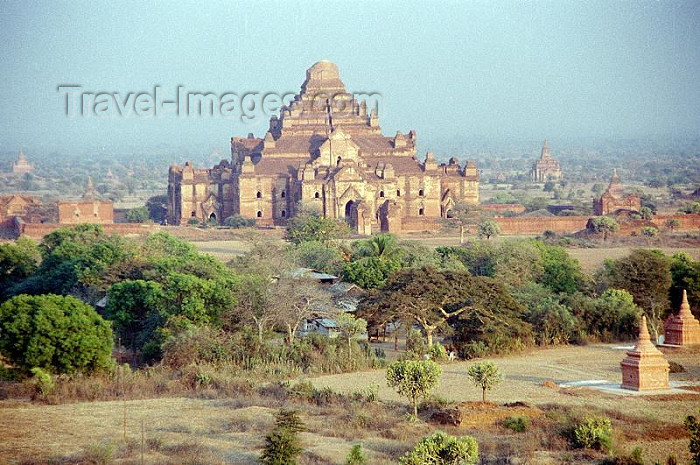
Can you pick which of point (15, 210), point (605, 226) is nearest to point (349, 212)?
point (605, 226)

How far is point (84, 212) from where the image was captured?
203 ft

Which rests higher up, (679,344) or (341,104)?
(341,104)

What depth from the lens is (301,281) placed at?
3128cm

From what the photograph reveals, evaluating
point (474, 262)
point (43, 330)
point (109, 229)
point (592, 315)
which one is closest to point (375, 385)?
point (43, 330)

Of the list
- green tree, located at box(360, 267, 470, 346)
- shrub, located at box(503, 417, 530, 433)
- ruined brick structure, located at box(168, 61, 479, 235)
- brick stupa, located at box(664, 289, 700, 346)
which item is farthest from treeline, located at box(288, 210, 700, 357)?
ruined brick structure, located at box(168, 61, 479, 235)

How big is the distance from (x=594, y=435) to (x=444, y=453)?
9.51ft

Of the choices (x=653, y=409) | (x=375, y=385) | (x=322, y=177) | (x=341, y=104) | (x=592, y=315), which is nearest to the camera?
(x=653, y=409)

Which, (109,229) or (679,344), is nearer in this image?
(679,344)

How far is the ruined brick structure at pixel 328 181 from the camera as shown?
61.0 m

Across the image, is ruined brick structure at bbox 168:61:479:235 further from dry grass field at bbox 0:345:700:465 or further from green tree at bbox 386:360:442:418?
green tree at bbox 386:360:442:418

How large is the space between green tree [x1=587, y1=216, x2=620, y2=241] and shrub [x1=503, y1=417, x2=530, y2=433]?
36.0 m

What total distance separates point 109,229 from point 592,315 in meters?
29.1

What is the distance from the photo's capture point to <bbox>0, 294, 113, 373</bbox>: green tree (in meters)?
24.4

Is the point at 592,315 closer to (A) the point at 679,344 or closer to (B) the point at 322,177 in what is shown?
(A) the point at 679,344
